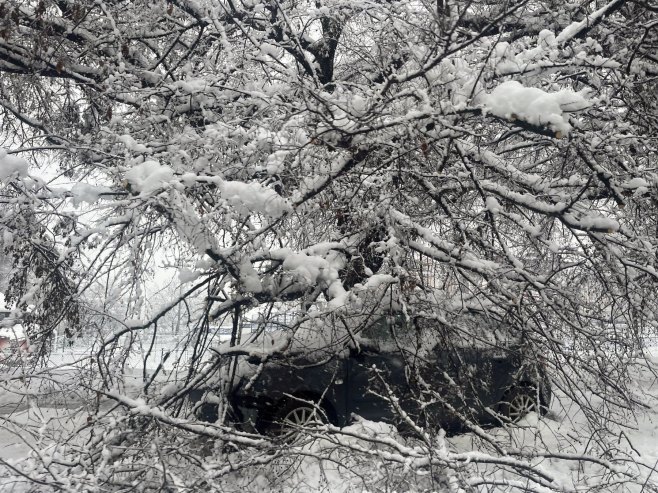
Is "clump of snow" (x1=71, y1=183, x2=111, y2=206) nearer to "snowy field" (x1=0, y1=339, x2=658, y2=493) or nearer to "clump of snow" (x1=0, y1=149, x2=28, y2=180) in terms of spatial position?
"clump of snow" (x1=0, y1=149, x2=28, y2=180)

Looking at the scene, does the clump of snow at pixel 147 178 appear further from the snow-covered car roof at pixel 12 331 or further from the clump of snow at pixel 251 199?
the snow-covered car roof at pixel 12 331

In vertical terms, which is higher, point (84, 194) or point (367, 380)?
point (84, 194)

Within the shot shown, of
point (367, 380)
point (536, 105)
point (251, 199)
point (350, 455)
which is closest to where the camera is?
point (536, 105)

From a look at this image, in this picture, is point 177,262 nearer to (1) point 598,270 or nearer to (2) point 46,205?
(2) point 46,205

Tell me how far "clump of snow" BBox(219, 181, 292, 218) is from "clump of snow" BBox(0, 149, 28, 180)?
1.93 meters

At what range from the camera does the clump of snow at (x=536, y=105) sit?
2.88 metres

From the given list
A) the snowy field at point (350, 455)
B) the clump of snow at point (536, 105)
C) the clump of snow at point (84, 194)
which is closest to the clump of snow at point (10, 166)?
the clump of snow at point (84, 194)

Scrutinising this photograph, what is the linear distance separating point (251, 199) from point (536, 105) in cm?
182

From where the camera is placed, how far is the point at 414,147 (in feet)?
11.2

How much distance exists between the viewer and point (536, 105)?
292cm

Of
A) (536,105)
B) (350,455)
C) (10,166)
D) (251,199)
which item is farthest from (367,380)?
(10,166)

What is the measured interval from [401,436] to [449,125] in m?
2.28

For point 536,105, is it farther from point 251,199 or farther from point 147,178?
point 147,178

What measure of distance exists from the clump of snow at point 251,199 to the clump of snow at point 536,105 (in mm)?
1448
